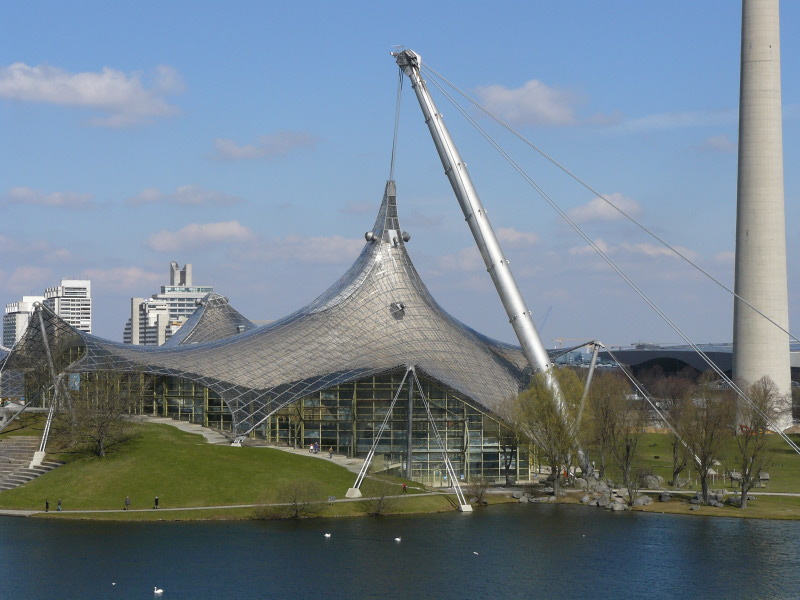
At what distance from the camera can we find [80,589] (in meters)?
56.6

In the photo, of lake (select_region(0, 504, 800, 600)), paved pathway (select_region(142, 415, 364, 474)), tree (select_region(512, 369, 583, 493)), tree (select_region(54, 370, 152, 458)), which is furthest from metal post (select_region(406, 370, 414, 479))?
tree (select_region(54, 370, 152, 458))

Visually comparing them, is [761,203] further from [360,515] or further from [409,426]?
[360,515]

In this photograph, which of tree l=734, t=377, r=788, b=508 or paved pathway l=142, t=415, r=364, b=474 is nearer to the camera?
tree l=734, t=377, r=788, b=508

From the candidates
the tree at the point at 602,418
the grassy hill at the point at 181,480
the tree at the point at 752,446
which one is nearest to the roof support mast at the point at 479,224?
the tree at the point at 602,418

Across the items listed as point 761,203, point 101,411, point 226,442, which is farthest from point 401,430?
point 761,203

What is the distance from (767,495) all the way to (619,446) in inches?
444

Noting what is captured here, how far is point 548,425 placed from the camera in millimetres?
89062

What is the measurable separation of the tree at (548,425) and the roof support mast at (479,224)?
172 inches

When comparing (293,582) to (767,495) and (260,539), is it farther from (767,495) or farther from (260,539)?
(767,495)

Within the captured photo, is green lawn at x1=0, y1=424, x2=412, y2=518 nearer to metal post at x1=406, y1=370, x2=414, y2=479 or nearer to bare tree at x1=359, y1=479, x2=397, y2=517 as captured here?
bare tree at x1=359, y1=479, x2=397, y2=517

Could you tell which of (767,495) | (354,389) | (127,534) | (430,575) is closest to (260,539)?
(127,534)

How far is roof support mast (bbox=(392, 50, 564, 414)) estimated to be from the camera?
98.5 metres

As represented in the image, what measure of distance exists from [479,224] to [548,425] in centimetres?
1978

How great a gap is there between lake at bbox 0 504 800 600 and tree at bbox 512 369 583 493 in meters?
9.86
